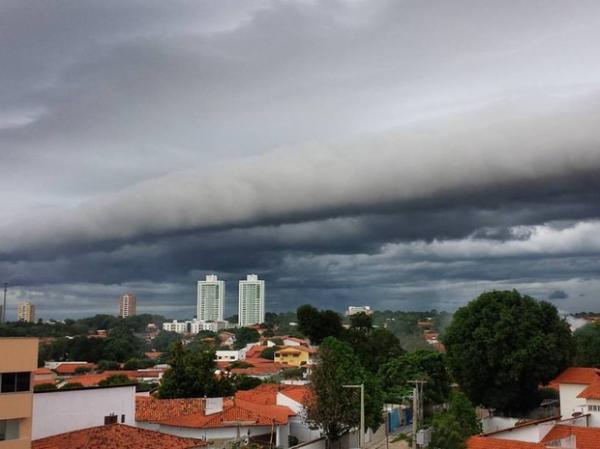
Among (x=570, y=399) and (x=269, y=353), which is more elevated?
(x=570, y=399)

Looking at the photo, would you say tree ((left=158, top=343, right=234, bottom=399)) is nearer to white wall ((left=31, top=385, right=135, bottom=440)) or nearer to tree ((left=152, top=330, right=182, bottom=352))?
white wall ((left=31, top=385, right=135, bottom=440))

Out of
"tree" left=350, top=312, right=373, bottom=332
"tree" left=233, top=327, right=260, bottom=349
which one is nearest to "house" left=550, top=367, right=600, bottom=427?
"tree" left=350, top=312, right=373, bottom=332

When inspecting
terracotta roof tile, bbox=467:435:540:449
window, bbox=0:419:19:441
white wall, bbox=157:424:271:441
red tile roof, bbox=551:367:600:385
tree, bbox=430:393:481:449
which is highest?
window, bbox=0:419:19:441

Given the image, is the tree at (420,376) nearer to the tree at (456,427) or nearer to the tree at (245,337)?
the tree at (456,427)

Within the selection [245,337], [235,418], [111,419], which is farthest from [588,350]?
[245,337]

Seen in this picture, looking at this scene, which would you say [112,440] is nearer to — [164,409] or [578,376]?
[164,409]

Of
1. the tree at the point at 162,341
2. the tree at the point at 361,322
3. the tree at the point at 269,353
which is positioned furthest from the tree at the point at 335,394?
the tree at the point at 162,341
